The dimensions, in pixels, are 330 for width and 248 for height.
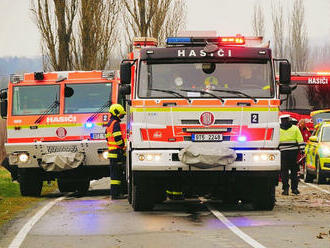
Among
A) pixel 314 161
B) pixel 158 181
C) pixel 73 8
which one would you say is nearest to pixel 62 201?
pixel 158 181

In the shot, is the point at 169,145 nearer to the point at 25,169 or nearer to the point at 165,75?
the point at 165,75

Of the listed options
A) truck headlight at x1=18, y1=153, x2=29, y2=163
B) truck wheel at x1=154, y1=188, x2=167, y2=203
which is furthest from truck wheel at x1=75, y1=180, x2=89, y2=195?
truck wheel at x1=154, y1=188, x2=167, y2=203

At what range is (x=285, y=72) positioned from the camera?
14992 millimetres

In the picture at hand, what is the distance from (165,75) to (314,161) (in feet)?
35.8

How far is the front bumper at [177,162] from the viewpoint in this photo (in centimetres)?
1479

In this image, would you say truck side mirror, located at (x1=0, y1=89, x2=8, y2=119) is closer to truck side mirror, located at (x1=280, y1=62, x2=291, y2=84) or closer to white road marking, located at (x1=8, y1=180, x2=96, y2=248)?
white road marking, located at (x1=8, y1=180, x2=96, y2=248)

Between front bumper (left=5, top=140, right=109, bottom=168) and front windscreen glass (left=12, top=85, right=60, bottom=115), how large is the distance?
0.77 metres

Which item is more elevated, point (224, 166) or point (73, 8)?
point (73, 8)

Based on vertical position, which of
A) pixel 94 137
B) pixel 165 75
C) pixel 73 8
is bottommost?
pixel 94 137

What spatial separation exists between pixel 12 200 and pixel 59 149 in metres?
1.58

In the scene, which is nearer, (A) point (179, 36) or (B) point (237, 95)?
(B) point (237, 95)

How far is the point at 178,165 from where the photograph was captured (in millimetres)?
14789

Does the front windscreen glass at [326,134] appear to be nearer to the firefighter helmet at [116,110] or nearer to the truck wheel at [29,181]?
the truck wheel at [29,181]

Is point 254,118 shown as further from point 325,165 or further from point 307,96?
point 307,96
